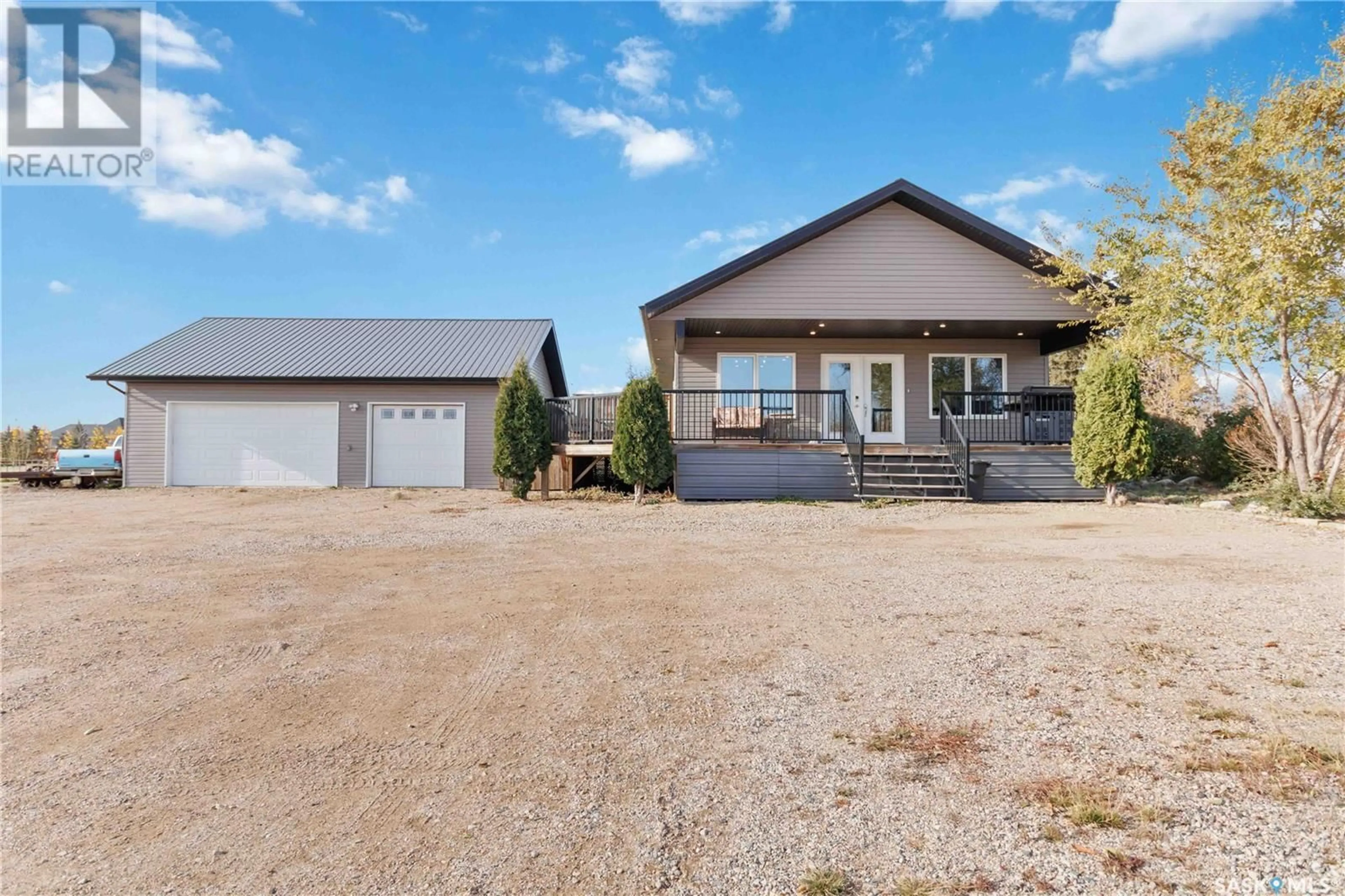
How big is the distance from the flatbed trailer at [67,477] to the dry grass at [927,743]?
2136 centimetres

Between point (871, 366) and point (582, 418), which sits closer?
point (582, 418)

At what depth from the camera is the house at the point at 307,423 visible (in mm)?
16359

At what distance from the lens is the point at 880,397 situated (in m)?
14.5

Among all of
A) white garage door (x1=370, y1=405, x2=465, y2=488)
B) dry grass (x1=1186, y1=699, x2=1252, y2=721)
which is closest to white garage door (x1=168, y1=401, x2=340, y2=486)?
white garage door (x1=370, y1=405, x2=465, y2=488)

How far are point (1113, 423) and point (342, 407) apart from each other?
676 inches

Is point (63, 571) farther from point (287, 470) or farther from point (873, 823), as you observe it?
point (287, 470)

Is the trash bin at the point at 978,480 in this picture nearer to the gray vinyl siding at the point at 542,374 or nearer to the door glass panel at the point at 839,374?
the door glass panel at the point at 839,374

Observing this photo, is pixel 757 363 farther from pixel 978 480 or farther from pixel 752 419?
pixel 978 480

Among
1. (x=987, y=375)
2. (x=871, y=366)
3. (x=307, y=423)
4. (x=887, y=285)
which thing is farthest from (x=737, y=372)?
(x=307, y=423)

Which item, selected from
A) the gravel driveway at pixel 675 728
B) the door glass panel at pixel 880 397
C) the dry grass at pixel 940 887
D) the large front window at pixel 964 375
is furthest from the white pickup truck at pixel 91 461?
the dry grass at pixel 940 887

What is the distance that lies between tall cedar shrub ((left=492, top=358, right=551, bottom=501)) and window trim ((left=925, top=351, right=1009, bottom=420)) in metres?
8.64

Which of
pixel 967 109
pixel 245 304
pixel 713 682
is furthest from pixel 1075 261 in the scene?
pixel 245 304

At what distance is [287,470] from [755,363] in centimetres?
1247

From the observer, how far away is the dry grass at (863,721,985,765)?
248 cm
